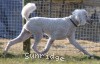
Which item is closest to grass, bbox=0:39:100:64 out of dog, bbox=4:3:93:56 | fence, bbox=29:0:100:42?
fence, bbox=29:0:100:42

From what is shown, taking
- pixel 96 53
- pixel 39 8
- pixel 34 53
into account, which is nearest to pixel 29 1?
pixel 39 8

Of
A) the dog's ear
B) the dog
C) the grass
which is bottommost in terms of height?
the grass

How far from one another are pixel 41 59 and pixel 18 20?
9.59 ft

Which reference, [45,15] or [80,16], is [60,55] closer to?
[80,16]

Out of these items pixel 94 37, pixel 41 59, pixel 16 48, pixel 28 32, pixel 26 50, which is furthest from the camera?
pixel 94 37

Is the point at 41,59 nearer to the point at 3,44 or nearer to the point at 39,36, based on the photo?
the point at 39,36

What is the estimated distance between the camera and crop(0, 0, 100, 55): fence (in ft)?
34.6

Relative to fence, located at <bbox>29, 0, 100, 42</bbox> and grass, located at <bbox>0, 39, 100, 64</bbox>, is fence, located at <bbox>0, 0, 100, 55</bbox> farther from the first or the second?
grass, located at <bbox>0, 39, 100, 64</bbox>

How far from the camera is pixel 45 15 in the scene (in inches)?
424

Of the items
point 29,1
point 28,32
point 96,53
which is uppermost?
point 29,1

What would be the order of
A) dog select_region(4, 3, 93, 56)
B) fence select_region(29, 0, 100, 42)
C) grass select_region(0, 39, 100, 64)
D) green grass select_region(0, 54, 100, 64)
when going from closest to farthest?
green grass select_region(0, 54, 100, 64) → grass select_region(0, 39, 100, 64) → dog select_region(4, 3, 93, 56) → fence select_region(29, 0, 100, 42)

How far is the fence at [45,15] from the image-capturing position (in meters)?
10.5

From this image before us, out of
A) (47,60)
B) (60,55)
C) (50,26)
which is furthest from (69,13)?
(47,60)

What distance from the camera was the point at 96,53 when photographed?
31.6ft
